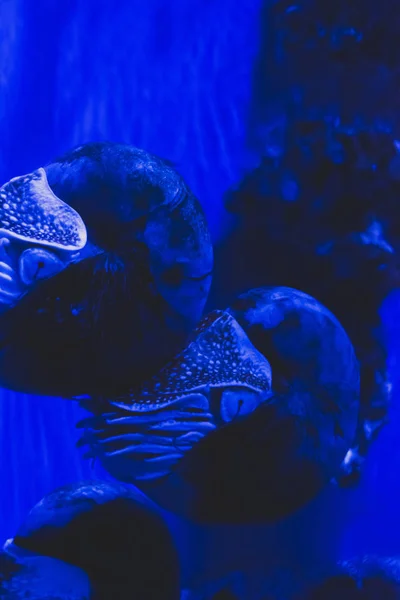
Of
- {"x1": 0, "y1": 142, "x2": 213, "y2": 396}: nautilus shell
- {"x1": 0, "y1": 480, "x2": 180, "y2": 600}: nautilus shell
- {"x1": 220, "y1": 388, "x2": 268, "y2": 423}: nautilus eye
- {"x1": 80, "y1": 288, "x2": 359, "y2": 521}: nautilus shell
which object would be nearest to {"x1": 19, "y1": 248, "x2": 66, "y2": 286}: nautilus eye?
{"x1": 0, "y1": 142, "x2": 213, "y2": 396}: nautilus shell

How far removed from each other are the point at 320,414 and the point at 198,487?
392 mm

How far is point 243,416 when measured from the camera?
59.4 inches

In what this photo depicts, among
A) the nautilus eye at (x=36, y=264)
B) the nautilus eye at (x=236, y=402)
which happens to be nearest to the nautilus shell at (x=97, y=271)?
the nautilus eye at (x=36, y=264)

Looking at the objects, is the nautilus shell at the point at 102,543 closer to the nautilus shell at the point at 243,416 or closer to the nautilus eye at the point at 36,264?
the nautilus shell at the point at 243,416

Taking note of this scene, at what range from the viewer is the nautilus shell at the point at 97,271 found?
119cm

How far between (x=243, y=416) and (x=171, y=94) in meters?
1.17

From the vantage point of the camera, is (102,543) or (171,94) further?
(171,94)

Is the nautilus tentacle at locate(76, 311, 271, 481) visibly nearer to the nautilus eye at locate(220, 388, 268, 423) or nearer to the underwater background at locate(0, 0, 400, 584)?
the nautilus eye at locate(220, 388, 268, 423)

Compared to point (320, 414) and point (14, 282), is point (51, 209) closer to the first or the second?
point (14, 282)

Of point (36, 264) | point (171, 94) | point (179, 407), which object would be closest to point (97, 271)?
point (36, 264)

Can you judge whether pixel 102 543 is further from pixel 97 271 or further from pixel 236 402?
pixel 97 271

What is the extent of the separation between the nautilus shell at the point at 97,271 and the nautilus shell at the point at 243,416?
10 cm

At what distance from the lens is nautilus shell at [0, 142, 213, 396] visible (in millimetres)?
1193

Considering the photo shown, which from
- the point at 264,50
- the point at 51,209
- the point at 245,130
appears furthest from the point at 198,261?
the point at 264,50
